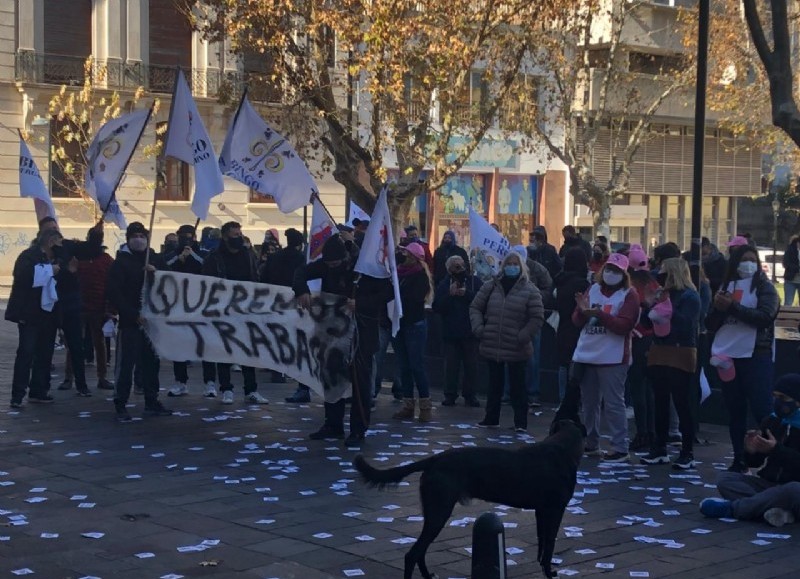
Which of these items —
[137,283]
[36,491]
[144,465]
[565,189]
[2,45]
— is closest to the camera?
[36,491]

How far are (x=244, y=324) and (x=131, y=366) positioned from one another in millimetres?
1175

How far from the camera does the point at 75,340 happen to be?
1350 cm

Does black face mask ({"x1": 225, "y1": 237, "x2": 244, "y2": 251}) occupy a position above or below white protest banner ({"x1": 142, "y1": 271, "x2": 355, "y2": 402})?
above

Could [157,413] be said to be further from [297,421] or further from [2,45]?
[2,45]

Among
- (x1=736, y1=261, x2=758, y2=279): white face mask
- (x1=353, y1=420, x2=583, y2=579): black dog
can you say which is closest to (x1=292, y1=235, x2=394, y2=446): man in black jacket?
(x1=736, y1=261, x2=758, y2=279): white face mask

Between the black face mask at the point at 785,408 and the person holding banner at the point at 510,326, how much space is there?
3721mm

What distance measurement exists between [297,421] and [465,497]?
18.9 ft

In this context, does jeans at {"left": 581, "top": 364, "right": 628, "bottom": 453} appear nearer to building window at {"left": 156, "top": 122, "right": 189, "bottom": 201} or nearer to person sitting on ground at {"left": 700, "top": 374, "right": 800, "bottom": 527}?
person sitting on ground at {"left": 700, "top": 374, "right": 800, "bottom": 527}

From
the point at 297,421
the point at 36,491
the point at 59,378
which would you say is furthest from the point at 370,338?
the point at 59,378

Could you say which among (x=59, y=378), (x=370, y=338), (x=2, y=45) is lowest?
(x=59, y=378)

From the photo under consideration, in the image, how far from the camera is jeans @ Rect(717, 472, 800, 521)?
26.7 ft

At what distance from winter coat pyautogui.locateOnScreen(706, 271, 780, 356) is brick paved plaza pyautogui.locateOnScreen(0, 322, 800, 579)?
46.5 inches

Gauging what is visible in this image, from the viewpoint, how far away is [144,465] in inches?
396

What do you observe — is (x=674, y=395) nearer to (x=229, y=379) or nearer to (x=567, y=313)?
(x=567, y=313)
